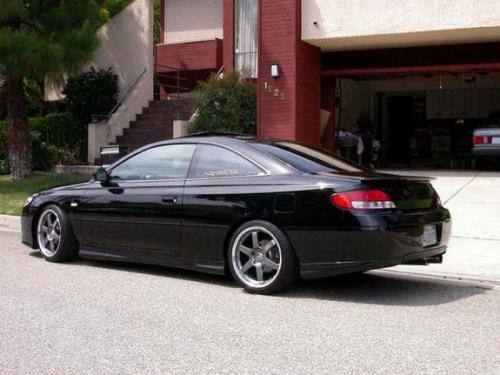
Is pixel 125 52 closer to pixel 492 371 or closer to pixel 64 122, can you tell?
pixel 64 122

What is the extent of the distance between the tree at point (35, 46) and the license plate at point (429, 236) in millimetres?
10005

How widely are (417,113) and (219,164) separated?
19.0 m

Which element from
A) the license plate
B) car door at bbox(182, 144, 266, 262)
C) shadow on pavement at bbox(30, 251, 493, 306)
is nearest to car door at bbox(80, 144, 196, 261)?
car door at bbox(182, 144, 266, 262)

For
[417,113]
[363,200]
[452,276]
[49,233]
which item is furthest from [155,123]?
[363,200]

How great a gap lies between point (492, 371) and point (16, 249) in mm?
6659

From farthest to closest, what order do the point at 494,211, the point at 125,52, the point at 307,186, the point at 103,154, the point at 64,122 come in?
the point at 125,52 < the point at 64,122 < the point at 103,154 < the point at 494,211 < the point at 307,186

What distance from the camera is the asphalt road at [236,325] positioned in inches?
174

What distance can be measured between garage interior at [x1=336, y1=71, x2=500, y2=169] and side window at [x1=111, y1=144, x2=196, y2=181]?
1396 centimetres

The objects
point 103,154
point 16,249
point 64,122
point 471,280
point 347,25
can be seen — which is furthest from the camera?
point 64,122

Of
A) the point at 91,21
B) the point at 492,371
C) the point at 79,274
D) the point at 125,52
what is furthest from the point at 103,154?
→ the point at 492,371

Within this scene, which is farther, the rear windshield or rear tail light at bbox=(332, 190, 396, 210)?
the rear windshield

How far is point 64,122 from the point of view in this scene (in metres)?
19.4

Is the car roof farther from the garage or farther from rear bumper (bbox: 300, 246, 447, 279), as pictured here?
the garage

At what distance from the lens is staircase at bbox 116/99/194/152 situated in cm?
1889
